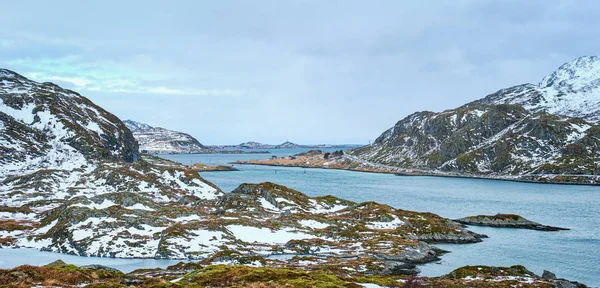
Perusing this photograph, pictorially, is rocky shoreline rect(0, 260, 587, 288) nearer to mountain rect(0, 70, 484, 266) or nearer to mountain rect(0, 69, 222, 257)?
mountain rect(0, 70, 484, 266)

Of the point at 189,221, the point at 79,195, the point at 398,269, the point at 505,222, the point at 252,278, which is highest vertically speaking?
the point at 252,278

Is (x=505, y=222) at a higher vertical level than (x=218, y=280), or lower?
lower

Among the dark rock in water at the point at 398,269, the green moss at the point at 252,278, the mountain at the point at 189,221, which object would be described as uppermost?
the green moss at the point at 252,278

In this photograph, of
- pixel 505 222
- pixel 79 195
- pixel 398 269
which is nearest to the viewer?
pixel 398 269

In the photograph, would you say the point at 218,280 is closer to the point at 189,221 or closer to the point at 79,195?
the point at 189,221

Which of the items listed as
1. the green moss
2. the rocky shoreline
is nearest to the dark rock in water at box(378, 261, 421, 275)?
the rocky shoreline

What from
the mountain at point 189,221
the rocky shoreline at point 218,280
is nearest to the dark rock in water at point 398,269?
the mountain at point 189,221

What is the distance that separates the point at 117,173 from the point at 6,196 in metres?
34.9

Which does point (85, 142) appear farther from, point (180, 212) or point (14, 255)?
point (14, 255)

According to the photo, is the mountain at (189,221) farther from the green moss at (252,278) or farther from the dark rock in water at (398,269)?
the green moss at (252,278)

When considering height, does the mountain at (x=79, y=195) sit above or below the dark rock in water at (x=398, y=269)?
above

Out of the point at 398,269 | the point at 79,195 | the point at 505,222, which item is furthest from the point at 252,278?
the point at 79,195

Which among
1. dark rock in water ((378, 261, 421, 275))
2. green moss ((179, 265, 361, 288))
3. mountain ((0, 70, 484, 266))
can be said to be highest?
green moss ((179, 265, 361, 288))

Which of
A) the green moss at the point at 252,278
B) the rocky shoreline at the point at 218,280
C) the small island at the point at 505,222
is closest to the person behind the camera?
the rocky shoreline at the point at 218,280
